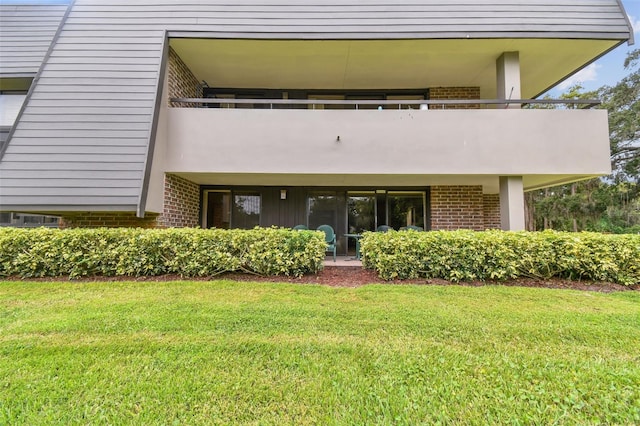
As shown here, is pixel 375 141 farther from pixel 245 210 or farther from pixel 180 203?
pixel 180 203

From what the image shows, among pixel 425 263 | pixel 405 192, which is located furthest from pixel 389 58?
pixel 425 263

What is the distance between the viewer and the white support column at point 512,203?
23.6 feet

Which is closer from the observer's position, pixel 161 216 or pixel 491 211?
pixel 161 216

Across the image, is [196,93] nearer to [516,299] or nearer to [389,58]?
[389,58]

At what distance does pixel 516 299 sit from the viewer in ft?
14.7

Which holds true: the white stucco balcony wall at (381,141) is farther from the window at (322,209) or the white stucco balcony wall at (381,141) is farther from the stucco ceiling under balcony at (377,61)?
the window at (322,209)

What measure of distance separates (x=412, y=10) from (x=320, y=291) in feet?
22.5

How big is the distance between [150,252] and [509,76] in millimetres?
8844

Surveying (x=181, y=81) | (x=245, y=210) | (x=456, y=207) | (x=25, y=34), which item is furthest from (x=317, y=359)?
(x=25, y=34)

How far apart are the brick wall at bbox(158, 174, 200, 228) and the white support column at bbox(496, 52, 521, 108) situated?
326 inches

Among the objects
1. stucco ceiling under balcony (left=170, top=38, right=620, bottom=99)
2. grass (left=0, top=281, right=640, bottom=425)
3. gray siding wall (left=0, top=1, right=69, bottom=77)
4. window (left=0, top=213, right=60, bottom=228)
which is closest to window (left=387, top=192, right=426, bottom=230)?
stucco ceiling under balcony (left=170, top=38, right=620, bottom=99)

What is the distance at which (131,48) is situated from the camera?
23.5ft

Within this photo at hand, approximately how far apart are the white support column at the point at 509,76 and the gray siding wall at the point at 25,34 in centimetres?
1203

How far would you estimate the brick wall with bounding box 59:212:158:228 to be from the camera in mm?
6863
